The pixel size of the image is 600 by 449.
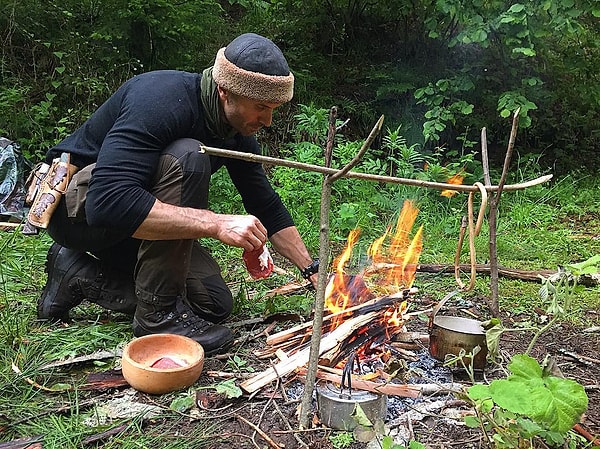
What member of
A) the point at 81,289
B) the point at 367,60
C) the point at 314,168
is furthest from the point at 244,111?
the point at 367,60

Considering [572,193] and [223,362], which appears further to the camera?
[572,193]

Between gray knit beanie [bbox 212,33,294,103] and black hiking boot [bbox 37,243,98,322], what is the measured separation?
4.19 ft

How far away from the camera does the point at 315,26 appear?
8.34 meters

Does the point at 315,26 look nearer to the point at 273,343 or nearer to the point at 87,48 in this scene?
the point at 87,48

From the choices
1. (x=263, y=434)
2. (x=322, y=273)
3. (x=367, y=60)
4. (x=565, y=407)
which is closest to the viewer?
(x=565, y=407)

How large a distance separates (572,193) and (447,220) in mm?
2001

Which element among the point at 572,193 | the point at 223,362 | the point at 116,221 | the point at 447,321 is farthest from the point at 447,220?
the point at 116,221

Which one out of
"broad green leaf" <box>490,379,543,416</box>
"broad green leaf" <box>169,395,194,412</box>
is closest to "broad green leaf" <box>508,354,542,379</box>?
"broad green leaf" <box>490,379,543,416</box>

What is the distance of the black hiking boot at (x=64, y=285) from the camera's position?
320 cm

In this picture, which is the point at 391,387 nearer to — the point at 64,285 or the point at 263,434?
the point at 263,434

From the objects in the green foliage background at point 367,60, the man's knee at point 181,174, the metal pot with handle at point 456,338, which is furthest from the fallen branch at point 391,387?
the green foliage background at point 367,60

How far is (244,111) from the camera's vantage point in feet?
9.39

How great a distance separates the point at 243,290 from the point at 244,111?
3.94ft

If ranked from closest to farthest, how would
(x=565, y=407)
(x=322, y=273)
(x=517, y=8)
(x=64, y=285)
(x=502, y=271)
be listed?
1. (x=565, y=407)
2. (x=322, y=273)
3. (x=64, y=285)
4. (x=502, y=271)
5. (x=517, y=8)
